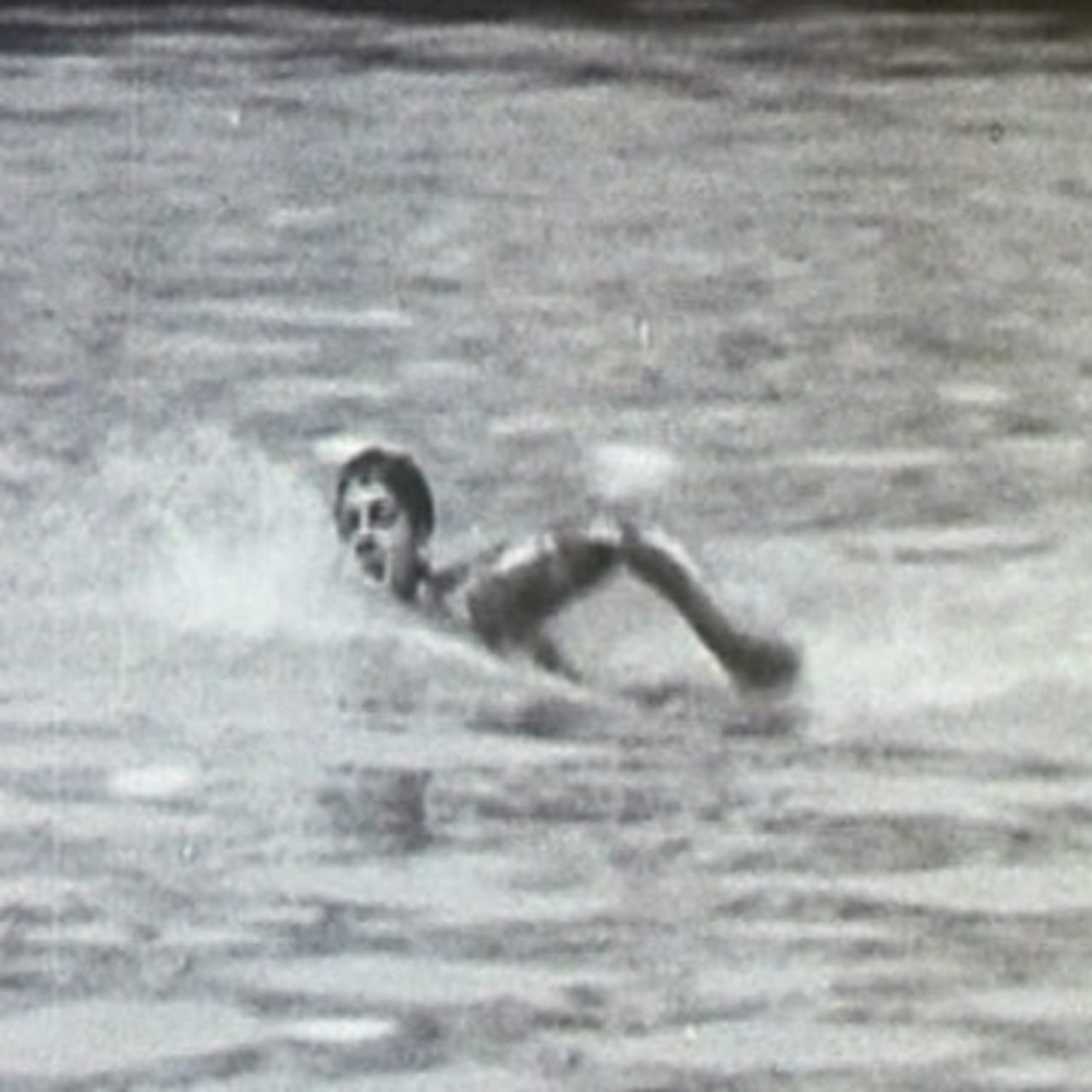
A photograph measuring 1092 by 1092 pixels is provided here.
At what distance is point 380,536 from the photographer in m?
1.13

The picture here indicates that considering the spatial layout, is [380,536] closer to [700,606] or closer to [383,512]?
[383,512]

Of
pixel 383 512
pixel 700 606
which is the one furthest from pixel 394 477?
pixel 700 606

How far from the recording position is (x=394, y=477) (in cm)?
114

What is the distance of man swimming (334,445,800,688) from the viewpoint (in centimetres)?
113

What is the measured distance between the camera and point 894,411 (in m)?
1.14

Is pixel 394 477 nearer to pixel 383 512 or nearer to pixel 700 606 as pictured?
pixel 383 512

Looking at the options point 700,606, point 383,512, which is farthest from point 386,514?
point 700,606

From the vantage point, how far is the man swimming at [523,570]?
113cm

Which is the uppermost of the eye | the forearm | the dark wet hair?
the dark wet hair

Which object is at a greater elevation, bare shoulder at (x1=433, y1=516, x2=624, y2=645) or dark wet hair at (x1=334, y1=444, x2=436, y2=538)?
dark wet hair at (x1=334, y1=444, x2=436, y2=538)

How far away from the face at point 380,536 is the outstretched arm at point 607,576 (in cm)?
3

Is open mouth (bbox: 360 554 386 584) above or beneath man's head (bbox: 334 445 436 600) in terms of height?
beneath

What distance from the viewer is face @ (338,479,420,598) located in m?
1.13

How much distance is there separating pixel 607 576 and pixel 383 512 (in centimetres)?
9
